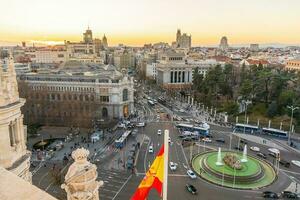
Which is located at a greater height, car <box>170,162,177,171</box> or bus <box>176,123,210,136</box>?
bus <box>176,123,210,136</box>

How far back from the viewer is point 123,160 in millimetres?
38188

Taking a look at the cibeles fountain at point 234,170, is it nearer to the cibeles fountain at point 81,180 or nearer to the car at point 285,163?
the car at point 285,163

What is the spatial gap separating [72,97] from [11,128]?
4806cm

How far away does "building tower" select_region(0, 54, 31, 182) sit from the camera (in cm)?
1152

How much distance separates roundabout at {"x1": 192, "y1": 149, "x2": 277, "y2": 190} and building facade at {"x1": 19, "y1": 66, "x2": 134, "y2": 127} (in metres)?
25.1

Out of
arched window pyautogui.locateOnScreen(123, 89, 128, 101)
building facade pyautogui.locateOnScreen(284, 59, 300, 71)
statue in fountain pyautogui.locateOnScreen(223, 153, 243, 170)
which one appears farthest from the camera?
building facade pyautogui.locateOnScreen(284, 59, 300, 71)

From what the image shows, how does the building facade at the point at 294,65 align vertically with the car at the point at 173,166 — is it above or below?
above

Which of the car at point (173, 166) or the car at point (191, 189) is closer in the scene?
the car at point (191, 189)

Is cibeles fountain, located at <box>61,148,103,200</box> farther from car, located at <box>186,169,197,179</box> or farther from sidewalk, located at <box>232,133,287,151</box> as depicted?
sidewalk, located at <box>232,133,287,151</box>

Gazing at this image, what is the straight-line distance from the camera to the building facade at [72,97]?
56.4 meters

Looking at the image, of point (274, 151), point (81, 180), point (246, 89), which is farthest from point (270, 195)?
point (246, 89)

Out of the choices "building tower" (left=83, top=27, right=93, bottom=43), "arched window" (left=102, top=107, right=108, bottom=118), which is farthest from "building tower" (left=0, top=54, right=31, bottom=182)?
"building tower" (left=83, top=27, right=93, bottom=43)

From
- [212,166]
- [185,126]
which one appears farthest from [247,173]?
[185,126]

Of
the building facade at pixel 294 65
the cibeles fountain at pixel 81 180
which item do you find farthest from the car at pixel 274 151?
the building facade at pixel 294 65
